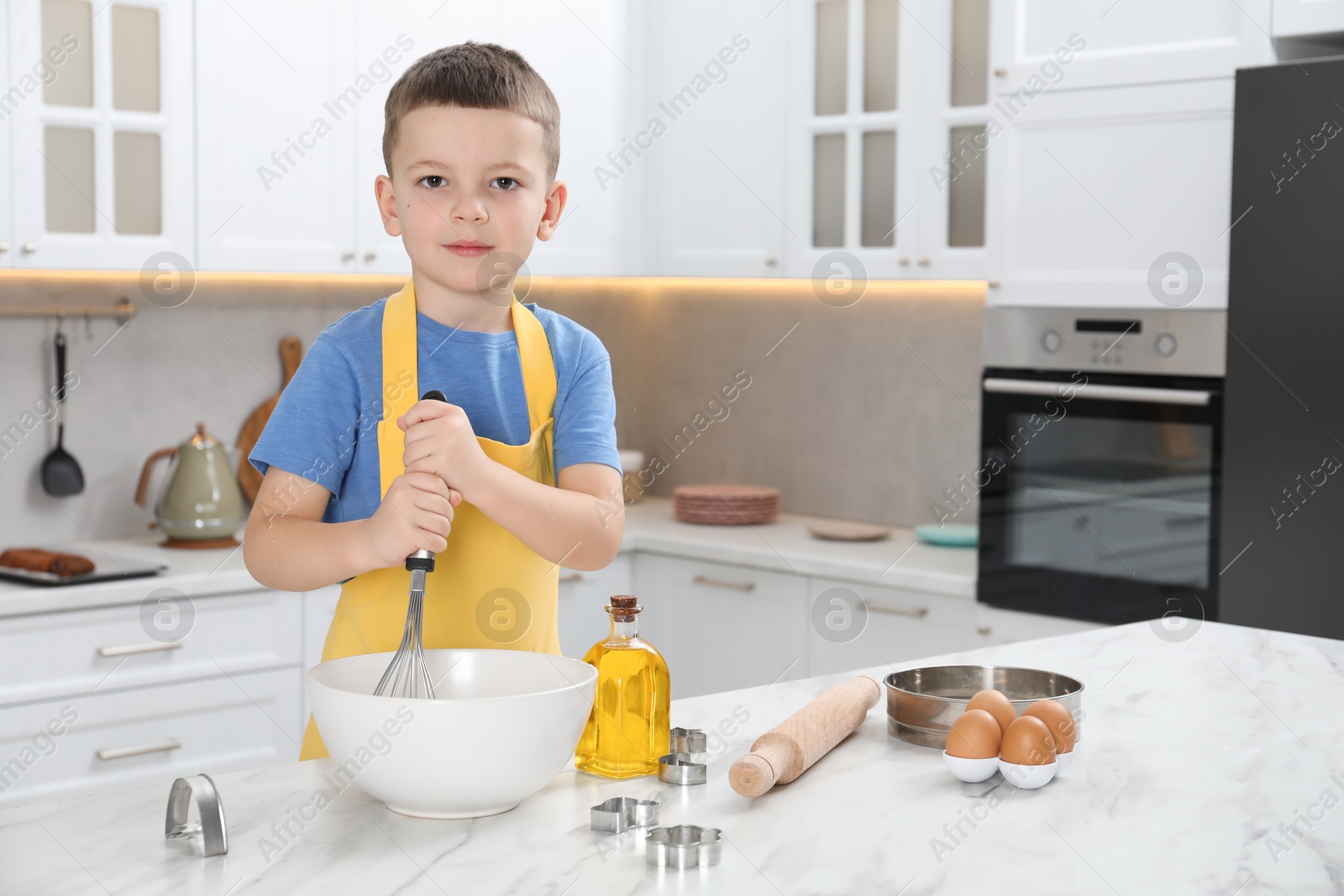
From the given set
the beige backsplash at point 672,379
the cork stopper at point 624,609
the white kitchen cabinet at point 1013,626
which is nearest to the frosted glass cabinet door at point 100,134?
the beige backsplash at point 672,379

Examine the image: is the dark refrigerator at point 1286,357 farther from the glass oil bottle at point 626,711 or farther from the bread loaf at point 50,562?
the bread loaf at point 50,562

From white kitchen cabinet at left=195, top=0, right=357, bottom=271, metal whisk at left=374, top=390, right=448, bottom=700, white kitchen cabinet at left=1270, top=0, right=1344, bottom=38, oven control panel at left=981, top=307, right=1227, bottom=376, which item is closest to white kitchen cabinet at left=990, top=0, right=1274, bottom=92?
white kitchen cabinet at left=1270, top=0, right=1344, bottom=38

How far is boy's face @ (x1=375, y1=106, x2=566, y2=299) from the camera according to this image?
1.12m

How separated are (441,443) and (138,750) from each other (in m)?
1.67

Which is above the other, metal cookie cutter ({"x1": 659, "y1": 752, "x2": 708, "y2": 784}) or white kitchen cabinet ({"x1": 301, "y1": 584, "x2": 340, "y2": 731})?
metal cookie cutter ({"x1": 659, "y1": 752, "x2": 708, "y2": 784})

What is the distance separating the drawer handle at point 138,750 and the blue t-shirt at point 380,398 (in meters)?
1.39

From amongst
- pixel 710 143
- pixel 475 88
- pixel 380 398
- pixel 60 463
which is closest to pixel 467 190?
pixel 475 88

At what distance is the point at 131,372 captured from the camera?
9.34ft

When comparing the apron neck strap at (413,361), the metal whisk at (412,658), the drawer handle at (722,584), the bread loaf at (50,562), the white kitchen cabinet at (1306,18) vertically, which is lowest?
the drawer handle at (722,584)

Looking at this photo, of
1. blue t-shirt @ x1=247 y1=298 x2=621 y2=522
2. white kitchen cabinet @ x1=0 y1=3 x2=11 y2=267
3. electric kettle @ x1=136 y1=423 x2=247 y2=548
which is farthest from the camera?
electric kettle @ x1=136 y1=423 x2=247 y2=548

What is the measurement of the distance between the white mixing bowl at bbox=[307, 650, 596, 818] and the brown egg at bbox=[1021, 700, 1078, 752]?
0.35m

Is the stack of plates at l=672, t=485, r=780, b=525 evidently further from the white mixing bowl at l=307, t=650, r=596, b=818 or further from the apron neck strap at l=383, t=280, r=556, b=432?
the white mixing bowl at l=307, t=650, r=596, b=818

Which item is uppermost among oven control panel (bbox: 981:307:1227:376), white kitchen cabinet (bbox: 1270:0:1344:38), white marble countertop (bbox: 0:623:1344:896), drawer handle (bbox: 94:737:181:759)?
white kitchen cabinet (bbox: 1270:0:1344:38)

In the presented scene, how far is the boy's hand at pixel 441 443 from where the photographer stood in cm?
99
